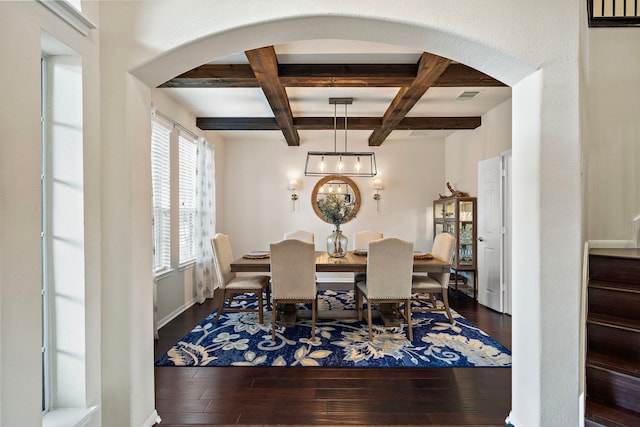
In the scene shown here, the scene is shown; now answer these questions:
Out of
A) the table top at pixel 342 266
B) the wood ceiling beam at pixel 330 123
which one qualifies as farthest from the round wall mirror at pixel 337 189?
the table top at pixel 342 266

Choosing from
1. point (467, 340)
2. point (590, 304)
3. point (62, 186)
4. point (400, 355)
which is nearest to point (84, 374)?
point (62, 186)

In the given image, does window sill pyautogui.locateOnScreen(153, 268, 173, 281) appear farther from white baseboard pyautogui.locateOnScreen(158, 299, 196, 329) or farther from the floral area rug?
the floral area rug

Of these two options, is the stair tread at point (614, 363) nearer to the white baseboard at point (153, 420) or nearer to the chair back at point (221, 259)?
the white baseboard at point (153, 420)

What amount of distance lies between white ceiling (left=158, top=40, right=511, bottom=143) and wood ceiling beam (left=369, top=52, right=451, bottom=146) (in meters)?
0.16

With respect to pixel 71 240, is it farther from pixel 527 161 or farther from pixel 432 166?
pixel 432 166

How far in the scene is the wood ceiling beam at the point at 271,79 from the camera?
8.48 ft

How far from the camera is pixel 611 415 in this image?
1.64 m

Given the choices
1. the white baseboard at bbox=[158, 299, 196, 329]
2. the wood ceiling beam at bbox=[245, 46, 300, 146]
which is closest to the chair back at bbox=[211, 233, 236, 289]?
the white baseboard at bbox=[158, 299, 196, 329]

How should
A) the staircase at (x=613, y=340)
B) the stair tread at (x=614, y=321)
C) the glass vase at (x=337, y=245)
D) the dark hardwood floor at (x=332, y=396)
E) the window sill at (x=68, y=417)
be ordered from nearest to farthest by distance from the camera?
the window sill at (x=68, y=417), the staircase at (x=613, y=340), the stair tread at (x=614, y=321), the dark hardwood floor at (x=332, y=396), the glass vase at (x=337, y=245)

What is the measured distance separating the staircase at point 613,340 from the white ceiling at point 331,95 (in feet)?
7.29

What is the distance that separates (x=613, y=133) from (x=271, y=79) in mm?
2686

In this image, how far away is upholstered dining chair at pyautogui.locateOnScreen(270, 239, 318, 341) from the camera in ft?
10.4

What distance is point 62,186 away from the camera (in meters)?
1.62

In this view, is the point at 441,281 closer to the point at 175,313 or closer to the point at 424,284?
the point at 424,284
